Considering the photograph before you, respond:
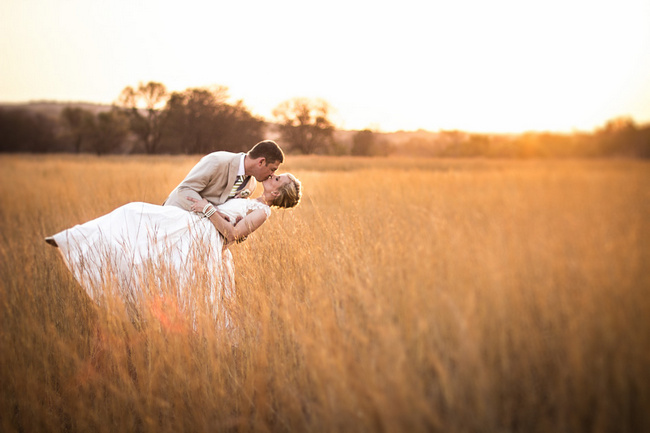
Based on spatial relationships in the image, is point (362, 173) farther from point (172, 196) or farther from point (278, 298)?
point (278, 298)

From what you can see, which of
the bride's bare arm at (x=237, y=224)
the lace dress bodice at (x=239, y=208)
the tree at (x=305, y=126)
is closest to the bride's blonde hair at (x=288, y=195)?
the lace dress bodice at (x=239, y=208)

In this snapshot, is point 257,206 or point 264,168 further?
point 264,168

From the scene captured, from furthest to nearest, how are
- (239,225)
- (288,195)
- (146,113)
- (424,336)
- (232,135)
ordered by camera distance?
(146,113), (232,135), (288,195), (239,225), (424,336)

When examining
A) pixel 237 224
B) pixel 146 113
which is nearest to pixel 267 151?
pixel 237 224

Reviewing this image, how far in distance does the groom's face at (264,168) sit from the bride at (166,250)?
64 millimetres

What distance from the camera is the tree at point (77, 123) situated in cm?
2947

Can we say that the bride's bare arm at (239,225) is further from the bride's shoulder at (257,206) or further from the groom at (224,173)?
the groom at (224,173)

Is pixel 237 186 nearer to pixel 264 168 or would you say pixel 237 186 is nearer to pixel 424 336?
pixel 264 168

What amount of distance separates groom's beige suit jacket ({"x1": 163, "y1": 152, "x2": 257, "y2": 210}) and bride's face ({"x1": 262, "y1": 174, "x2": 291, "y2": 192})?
37cm

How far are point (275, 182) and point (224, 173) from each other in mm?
534

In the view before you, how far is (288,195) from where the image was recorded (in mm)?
3609

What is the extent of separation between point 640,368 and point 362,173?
687cm

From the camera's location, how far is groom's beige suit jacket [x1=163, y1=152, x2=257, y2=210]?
12.0 ft

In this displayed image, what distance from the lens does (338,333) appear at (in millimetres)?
1688
